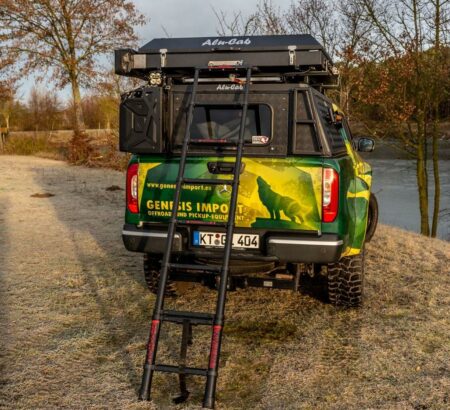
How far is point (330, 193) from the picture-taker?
4125 millimetres

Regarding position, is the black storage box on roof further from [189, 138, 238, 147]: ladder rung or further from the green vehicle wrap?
the green vehicle wrap

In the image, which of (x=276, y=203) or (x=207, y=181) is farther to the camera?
(x=276, y=203)

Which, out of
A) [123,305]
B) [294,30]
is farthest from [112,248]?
[294,30]

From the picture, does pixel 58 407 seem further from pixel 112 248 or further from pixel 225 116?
pixel 112 248

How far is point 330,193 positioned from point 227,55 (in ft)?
5.05

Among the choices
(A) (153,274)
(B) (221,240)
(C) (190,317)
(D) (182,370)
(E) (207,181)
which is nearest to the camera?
(D) (182,370)

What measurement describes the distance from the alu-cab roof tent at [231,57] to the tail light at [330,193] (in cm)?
103

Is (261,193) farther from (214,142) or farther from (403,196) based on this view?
(403,196)

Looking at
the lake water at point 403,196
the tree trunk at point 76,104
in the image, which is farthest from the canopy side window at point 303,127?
the tree trunk at point 76,104

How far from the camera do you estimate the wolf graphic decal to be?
13.7 feet

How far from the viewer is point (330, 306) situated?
523 centimetres

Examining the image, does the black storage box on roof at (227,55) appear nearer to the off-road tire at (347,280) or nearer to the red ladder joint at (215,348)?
the off-road tire at (347,280)

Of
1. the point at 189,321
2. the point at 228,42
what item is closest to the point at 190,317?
the point at 189,321

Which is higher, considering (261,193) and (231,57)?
(231,57)
